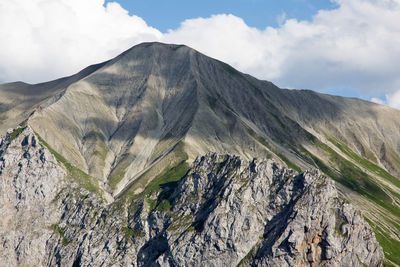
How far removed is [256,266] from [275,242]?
1334 centimetres

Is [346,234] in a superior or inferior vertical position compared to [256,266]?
superior

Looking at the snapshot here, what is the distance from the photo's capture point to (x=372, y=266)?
19912 centimetres

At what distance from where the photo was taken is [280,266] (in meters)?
194

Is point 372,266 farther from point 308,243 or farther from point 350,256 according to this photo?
point 308,243

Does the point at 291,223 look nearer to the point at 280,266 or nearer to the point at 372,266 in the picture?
the point at 280,266

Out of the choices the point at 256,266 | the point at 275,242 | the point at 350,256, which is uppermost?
the point at 350,256

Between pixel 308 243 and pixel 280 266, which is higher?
pixel 308 243

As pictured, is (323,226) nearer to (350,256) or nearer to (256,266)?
(350,256)

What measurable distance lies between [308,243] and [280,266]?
50.3 ft

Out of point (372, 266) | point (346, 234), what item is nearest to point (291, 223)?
point (346, 234)

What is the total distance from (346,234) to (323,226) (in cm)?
1021

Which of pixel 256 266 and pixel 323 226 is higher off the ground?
pixel 323 226

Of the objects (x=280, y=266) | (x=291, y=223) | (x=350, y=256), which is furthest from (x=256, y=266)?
(x=350, y=256)

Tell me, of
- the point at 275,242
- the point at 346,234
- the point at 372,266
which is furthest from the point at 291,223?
the point at 372,266
